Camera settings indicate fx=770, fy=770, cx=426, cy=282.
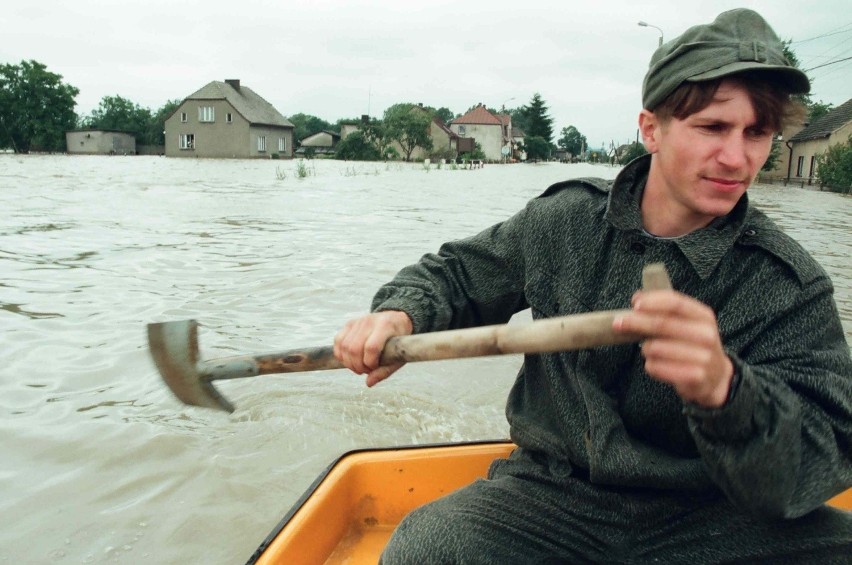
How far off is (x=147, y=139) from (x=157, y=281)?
249ft

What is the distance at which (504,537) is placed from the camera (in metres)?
1.67

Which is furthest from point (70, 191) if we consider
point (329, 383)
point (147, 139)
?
point (147, 139)

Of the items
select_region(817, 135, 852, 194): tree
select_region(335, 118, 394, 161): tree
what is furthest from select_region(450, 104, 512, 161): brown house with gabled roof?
select_region(817, 135, 852, 194): tree

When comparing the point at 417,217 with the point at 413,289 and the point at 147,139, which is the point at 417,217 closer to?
the point at 413,289

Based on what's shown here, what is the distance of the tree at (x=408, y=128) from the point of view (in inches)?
2594

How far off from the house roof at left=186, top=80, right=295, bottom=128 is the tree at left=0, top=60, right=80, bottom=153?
547 inches

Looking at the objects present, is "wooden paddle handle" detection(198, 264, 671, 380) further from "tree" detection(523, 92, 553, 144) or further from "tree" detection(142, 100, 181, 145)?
"tree" detection(523, 92, 553, 144)

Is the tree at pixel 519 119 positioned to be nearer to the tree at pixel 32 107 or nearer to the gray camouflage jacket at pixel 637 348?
the tree at pixel 32 107

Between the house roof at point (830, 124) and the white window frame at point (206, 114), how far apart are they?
130ft

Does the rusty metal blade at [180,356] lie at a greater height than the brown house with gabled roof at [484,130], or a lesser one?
lesser

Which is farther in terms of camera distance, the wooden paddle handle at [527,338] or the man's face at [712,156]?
the man's face at [712,156]

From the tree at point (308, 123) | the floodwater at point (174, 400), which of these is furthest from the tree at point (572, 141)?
the floodwater at point (174, 400)

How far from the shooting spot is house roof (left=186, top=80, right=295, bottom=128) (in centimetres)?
5647

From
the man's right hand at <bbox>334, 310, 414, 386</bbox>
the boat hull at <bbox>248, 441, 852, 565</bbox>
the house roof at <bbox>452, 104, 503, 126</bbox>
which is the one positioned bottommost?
the boat hull at <bbox>248, 441, 852, 565</bbox>
